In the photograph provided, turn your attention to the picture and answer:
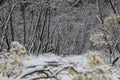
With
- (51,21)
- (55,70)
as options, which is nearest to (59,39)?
(51,21)

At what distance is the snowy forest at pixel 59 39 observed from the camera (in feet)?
15.8

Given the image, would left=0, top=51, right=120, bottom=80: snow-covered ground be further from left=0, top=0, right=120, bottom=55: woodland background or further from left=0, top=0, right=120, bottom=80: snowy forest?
left=0, top=0, right=120, bottom=55: woodland background

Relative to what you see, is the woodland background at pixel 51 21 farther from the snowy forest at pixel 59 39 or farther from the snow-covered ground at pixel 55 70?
the snow-covered ground at pixel 55 70

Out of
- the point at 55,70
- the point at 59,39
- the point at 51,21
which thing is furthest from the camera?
the point at 59,39

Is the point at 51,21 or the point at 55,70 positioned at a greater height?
the point at 55,70

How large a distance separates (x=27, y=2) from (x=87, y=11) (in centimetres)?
840

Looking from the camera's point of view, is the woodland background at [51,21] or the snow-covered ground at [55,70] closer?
the snow-covered ground at [55,70]

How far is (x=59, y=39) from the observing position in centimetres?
3634

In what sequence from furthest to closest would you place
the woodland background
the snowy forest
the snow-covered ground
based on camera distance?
1. the woodland background
2. the snowy forest
3. the snow-covered ground

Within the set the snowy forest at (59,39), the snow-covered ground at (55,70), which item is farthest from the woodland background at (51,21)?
the snow-covered ground at (55,70)

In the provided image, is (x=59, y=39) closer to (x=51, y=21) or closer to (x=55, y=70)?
(x=51, y=21)

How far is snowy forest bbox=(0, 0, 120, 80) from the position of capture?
190 inches

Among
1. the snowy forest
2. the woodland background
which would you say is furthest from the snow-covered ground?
the woodland background

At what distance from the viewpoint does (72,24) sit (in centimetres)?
3416
